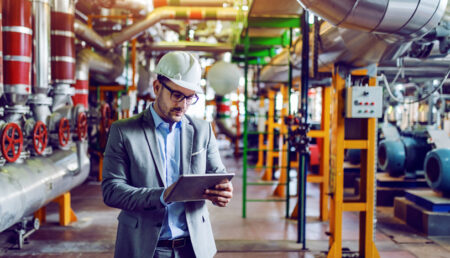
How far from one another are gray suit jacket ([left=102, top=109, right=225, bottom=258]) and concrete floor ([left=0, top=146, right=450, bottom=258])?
9.03 ft

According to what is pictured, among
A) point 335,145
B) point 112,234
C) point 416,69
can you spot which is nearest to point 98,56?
point 112,234

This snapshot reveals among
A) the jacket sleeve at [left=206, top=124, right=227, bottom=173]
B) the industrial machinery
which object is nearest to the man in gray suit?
the jacket sleeve at [left=206, top=124, right=227, bottom=173]

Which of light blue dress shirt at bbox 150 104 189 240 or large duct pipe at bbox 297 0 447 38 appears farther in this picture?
large duct pipe at bbox 297 0 447 38

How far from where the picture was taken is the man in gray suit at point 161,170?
5.30ft

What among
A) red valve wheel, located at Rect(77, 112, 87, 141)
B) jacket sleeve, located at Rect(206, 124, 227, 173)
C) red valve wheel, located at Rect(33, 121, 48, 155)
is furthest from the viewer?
red valve wheel, located at Rect(77, 112, 87, 141)

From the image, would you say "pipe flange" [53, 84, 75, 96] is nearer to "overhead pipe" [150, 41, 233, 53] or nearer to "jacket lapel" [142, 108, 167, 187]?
"jacket lapel" [142, 108, 167, 187]

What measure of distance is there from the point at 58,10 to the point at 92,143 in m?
4.24

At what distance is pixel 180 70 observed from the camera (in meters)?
1.68

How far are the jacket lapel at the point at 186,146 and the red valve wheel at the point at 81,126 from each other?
3689 mm

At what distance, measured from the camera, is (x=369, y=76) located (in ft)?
13.2

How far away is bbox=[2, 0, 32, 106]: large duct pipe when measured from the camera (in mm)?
3836

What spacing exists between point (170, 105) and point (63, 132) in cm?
355

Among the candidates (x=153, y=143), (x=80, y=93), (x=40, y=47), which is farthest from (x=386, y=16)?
(x=80, y=93)

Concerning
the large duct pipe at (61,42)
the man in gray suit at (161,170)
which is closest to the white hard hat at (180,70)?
the man in gray suit at (161,170)
